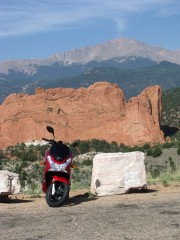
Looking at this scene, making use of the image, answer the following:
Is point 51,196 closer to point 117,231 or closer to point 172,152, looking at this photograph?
point 117,231

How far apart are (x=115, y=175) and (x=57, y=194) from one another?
5.99 feet

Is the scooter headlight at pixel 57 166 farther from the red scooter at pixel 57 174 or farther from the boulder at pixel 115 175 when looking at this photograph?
the boulder at pixel 115 175

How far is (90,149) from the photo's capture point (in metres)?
73.1

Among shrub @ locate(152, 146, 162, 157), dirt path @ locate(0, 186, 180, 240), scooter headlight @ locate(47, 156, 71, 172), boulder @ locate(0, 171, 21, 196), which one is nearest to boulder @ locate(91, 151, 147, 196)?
dirt path @ locate(0, 186, 180, 240)

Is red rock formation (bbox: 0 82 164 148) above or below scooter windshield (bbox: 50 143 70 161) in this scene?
above

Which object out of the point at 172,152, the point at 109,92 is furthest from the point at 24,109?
the point at 172,152

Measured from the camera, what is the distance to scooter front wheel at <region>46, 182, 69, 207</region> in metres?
9.95

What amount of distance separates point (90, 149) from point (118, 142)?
6.59 m

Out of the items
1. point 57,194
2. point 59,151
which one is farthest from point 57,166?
point 57,194

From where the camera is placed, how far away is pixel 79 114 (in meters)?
83.1

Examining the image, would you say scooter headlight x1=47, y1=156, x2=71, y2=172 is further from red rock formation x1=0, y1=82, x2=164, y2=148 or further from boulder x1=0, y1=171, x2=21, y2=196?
red rock formation x1=0, y1=82, x2=164, y2=148

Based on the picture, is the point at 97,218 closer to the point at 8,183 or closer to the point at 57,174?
the point at 57,174

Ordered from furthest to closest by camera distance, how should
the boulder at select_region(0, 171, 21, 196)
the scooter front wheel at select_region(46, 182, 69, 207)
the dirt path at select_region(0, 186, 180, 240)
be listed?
the boulder at select_region(0, 171, 21, 196) → the scooter front wheel at select_region(46, 182, 69, 207) → the dirt path at select_region(0, 186, 180, 240)

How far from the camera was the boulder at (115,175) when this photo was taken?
11.4m
